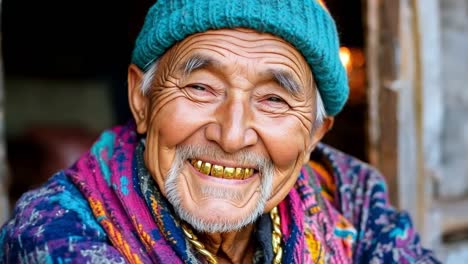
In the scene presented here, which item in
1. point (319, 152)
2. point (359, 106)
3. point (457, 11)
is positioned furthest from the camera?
point (359, 106)

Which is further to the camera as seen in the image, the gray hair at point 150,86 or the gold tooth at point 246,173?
the gray hair at point 150,86

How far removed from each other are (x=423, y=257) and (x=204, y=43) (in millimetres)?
1131

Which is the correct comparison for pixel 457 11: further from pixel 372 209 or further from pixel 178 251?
pixel 178 251

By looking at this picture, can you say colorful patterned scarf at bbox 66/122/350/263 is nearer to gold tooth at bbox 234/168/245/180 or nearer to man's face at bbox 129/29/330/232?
man's face at bbox 129/29/330/232

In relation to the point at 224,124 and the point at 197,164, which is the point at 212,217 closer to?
the point at 197,164

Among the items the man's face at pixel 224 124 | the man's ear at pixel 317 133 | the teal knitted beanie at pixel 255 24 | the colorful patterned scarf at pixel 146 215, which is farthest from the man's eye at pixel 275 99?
the colorful patterned scarf at pixel 146 215

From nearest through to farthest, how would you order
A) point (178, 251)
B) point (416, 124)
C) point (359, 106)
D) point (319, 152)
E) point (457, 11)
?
point (178, 251), point (319, 152), point (416, 124), point (457, 11), point (359, 106)

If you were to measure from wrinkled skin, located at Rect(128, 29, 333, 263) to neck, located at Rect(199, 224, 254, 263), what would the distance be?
0.67ft

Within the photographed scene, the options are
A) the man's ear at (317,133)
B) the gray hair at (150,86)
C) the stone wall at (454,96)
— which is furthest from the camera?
the stone wall at (454,96)

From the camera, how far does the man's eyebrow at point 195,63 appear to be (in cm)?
186

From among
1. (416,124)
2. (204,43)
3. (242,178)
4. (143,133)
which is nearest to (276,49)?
(204,43)

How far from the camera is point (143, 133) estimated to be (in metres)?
2.12

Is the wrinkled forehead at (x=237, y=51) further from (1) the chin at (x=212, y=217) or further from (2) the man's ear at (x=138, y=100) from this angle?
(1) the chin at (x=212, y=217)

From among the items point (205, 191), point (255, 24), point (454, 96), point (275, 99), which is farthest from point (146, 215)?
point (454, 96)
